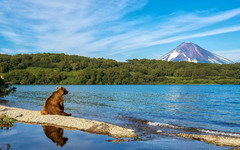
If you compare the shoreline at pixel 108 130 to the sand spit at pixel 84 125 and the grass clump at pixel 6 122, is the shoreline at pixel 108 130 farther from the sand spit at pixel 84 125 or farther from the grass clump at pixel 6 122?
the grass clump at pixel 6 122

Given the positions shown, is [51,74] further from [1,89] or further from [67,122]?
[67,122]

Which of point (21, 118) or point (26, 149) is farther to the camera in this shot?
point (21, 118)

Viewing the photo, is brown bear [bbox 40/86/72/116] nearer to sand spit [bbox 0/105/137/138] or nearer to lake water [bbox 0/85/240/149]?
sand spit [bbox 0/105/137/138]

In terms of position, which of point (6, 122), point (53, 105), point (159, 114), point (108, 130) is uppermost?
point (53, 105)

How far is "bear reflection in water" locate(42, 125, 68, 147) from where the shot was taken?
11775mm

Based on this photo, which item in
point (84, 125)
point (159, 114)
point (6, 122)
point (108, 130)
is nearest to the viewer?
point (108, 130)

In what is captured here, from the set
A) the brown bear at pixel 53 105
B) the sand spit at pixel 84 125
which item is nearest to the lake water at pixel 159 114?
the sand spit at pixel 84 125

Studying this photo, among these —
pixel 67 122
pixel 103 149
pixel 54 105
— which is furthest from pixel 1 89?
pixel 103 149

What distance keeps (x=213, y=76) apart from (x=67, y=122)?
198m

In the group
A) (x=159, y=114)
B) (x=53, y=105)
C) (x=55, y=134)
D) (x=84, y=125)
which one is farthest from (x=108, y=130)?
(x=159, y=114)

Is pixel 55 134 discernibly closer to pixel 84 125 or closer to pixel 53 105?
pixel 84 125

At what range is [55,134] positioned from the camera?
13516 millimetres

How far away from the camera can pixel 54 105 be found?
69.1 feet

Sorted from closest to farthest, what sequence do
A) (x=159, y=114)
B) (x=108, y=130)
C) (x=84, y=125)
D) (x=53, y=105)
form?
(x=108, y=130), (x=84, y=125), (x=53, y=105), (x=159, y=114)
